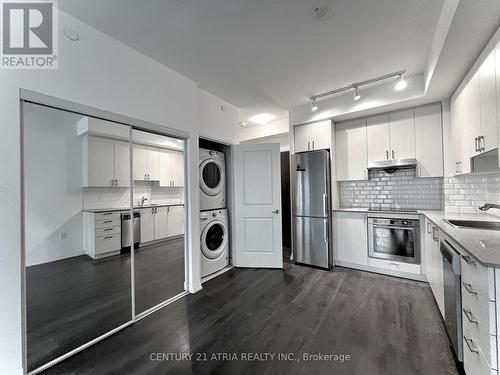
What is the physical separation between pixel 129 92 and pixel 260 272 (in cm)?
286

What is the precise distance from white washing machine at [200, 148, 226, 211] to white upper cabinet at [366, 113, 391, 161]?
234cm

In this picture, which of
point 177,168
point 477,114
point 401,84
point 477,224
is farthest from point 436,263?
point 177,168

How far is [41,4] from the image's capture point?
5.16 feet

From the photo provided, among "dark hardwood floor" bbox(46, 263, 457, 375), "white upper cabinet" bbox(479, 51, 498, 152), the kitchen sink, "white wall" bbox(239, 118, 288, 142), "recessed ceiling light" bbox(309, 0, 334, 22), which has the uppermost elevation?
"recessed ceiling light" bbox(309, 0, 334, 22)

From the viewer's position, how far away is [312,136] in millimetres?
3637

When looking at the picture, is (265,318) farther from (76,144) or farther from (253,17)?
(253,17)

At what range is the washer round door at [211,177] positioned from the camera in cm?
319

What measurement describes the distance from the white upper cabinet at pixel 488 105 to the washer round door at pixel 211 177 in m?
2.95

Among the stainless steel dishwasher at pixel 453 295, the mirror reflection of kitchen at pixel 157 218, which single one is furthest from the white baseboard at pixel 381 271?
the mirror reflection of kitchen at pixel 157 218

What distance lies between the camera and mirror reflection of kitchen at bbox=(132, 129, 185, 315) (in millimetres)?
2330

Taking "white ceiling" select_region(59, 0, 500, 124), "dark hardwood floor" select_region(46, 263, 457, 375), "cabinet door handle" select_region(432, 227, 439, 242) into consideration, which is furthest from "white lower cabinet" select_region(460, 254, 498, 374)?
"white ceiling" select_region(59, 0, 500, 124)

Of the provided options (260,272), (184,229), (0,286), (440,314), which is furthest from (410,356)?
(0,286)

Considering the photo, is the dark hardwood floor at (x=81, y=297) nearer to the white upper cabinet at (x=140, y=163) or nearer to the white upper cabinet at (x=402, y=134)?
the white upper cabinet at (x=140, y=163)

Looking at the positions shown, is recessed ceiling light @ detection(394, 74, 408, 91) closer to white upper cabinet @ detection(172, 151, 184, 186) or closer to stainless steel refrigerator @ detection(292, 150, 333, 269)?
stainless steel refrigerator @ detection(292, 150, 333, 269)
